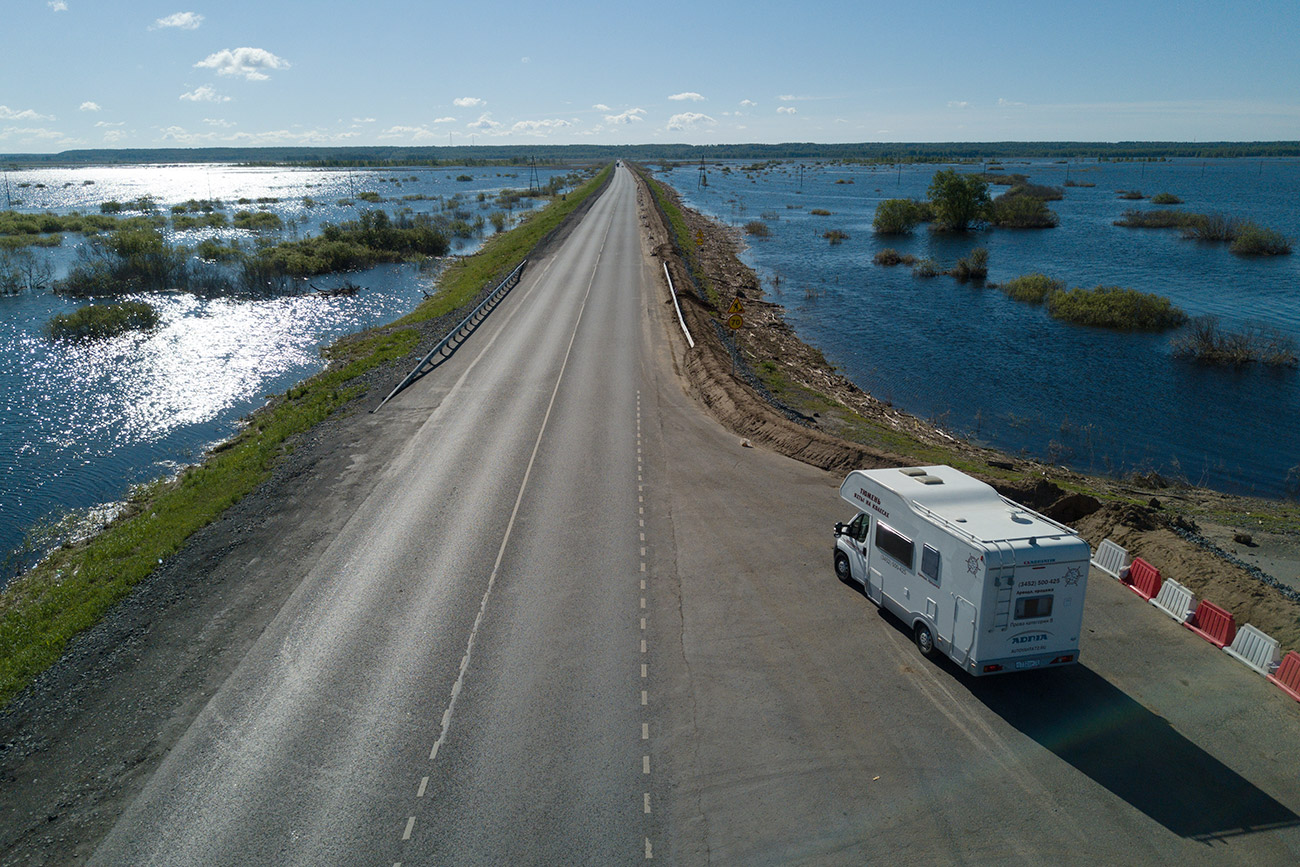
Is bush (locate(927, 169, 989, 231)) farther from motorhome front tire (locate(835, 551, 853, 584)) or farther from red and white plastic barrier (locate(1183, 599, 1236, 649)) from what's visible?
red and white plastic barrier (locate(1183, 599, 1236, 649))

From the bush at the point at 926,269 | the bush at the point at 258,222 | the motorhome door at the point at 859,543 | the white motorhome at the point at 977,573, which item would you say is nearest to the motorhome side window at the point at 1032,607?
the white motorhome at the point at 977,573

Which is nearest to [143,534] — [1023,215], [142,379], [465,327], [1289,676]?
[465,327]

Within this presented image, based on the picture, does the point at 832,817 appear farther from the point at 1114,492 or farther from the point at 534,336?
the point at 534,336

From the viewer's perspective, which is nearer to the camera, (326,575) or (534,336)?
(326,575)

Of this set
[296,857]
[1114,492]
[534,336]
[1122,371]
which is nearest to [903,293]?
[1122,371]

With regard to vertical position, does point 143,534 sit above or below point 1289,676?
below

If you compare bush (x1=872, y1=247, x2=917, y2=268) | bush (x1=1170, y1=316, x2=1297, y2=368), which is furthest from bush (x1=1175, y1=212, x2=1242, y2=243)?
bush (x1=1170, y1=316, x2=1297, y2=368)

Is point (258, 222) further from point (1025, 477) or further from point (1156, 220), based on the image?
point (1156, 220)

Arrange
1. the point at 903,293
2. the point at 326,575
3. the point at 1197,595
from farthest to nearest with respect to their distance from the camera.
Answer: the point at 903,293 → the point at 326,575 → the point at 1197,595
